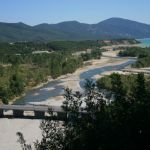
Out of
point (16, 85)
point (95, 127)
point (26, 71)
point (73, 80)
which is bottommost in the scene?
point (73, 80)

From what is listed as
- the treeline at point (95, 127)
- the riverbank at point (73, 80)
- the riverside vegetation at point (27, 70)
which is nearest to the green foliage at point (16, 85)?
the riverside vegetation at point (27, 70)

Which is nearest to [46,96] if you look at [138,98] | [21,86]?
[21,86]

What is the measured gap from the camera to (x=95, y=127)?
1619 cm

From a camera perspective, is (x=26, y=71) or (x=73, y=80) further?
(x=26, y=71)

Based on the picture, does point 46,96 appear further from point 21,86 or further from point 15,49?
point 15,49

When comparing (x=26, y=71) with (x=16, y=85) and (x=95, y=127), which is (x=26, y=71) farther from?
(x=95, y=127)

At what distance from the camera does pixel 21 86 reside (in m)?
79.5

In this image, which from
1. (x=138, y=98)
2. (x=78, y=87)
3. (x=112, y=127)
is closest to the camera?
(x=112, y=127)

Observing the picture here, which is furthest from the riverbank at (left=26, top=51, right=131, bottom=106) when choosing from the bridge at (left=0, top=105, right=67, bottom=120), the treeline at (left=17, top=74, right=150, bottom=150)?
the treeline at (left=17, top=74, right=150, bottom=150)

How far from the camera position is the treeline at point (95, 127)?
1558 centimetres

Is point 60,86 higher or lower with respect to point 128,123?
lower

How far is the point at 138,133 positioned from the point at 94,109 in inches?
82.2

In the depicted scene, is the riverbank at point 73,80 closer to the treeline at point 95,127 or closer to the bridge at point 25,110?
the bridge at point 25,110

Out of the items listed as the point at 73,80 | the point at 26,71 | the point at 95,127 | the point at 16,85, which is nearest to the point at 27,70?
the point at 26,71
